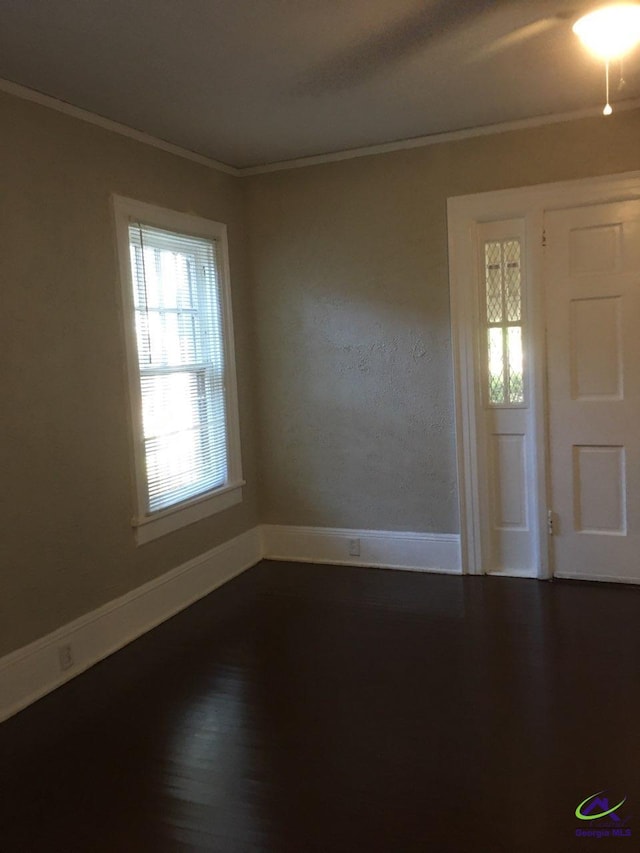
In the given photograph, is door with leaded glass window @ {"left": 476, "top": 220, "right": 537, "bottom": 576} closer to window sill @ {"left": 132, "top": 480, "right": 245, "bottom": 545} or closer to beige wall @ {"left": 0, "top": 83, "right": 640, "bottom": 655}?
beige wall @ {"left": 0, "top": 83, "right": 640, "bottom": 655}

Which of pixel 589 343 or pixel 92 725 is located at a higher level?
pixel 589 343

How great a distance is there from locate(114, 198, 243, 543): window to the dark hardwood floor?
0.71m

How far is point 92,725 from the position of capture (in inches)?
110

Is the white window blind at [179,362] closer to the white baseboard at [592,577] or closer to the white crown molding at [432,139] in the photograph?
the white crown molding at [432,139]

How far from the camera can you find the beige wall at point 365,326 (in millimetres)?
4148

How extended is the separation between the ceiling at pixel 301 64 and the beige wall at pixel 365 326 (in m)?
0.30

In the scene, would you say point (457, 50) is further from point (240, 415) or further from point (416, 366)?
point (240, 415)

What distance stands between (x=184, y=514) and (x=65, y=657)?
1037mm

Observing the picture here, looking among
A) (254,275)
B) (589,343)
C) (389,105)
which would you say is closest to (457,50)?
(389,105)

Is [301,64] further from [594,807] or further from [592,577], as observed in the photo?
[592,577]

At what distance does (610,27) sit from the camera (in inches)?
102

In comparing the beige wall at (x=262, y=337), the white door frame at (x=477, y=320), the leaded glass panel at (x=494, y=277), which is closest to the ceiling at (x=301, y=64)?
the beige wall at (x=262, y=337)

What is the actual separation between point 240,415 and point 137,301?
117 cm

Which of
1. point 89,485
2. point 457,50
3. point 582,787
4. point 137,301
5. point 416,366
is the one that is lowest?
point 582,787
